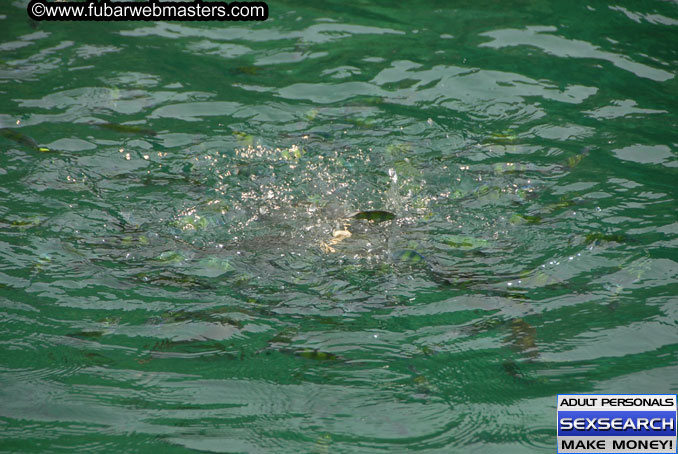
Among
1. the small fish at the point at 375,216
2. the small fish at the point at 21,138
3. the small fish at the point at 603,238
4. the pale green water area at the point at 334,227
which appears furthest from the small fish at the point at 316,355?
the small fish at the point at 21,138

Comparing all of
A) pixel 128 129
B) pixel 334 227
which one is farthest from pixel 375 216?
pixel 128 129

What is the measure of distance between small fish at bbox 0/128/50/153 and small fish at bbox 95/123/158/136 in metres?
0.54

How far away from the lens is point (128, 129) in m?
5.86

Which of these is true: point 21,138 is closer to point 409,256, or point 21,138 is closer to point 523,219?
point 409,256

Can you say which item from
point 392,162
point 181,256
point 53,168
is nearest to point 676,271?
point 392,162

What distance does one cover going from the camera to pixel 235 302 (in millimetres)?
4164

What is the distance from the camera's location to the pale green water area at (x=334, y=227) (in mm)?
3504

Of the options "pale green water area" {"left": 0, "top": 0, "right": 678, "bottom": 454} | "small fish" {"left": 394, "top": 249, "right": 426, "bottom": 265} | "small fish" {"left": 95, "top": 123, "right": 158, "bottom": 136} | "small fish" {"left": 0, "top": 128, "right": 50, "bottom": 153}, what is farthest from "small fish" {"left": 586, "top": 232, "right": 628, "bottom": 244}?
"small fish" {"left": 0, "top": 128, "right": 50, "bottom": 153}

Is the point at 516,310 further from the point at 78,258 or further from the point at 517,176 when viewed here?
the point at 78,258

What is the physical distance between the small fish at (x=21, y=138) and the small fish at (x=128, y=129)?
1.77ft

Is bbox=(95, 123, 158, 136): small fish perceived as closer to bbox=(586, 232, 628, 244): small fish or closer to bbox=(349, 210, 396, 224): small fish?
bbox=(349, 210, 396, 224): small fish

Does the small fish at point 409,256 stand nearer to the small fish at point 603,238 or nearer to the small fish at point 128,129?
the small fish at point 603,238

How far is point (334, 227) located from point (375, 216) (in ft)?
1.03

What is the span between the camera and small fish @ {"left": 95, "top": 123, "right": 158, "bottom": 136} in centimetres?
583
